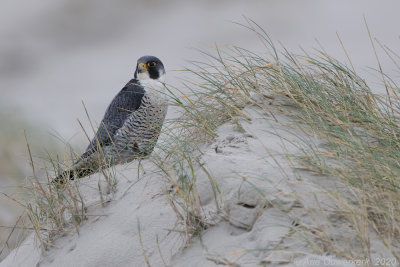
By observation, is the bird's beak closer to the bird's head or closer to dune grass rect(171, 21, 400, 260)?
the bird's head

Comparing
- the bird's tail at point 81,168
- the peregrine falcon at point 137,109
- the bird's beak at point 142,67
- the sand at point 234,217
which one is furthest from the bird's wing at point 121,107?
the sand at point 234,217

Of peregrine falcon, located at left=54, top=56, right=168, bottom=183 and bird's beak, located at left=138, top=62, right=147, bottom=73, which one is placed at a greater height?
bird's beak, located at left=138, top=62, right=147, bottom=73

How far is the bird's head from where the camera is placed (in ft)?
17.5

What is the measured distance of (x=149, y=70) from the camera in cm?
534

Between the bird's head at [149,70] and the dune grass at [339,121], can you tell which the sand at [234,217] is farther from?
the bird's head at [149,70]

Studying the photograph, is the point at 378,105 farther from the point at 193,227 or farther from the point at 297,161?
the point at 193,227

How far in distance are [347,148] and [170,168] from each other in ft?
3.13

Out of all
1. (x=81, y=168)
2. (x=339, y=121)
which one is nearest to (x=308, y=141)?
(x=339, y=121)

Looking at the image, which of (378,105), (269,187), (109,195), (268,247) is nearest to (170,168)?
(109,195)

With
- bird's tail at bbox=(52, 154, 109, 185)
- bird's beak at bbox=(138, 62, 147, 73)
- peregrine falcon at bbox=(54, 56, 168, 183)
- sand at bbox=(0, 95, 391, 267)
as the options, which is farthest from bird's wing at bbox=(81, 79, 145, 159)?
sand at bbox=(0, 95, 391, 267)

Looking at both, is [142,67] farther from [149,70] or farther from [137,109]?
[137,109]

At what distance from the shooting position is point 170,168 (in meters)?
3.39

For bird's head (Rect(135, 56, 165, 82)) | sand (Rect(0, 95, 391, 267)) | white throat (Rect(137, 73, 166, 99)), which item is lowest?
sand (Rect(0, 95, 391, 267))

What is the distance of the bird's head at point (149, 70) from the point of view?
17.5 feet
